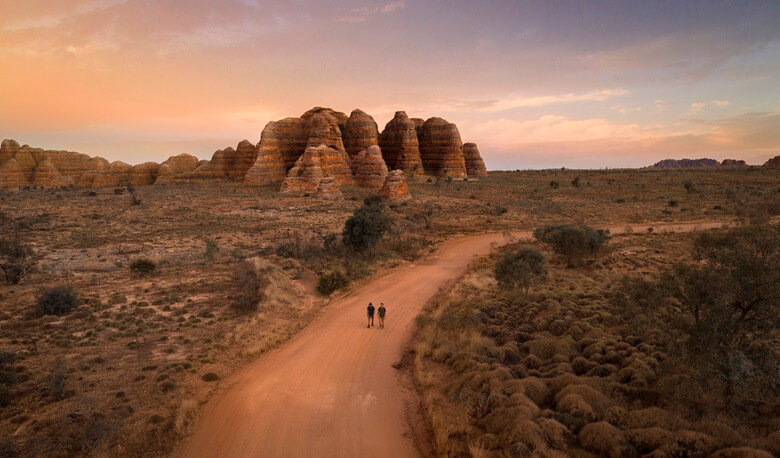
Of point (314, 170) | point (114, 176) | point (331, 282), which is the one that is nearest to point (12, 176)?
point (114, 176)

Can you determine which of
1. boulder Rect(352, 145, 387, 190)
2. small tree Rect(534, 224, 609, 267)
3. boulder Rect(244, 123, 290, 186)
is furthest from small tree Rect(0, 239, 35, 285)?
boulder Rect(244, 123, 290, 186)

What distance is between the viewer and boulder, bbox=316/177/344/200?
55.3m

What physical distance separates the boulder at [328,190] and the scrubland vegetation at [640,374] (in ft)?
140

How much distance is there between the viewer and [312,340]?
51.5 ft

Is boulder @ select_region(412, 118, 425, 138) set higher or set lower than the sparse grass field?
higher

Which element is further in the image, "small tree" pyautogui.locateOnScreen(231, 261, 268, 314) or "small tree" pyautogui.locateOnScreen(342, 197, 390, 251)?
"small tree" pyautogui.locateOnScreen(342, 197, 390, 251)

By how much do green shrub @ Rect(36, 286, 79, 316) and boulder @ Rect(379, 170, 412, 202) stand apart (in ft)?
124

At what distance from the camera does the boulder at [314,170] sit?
59.3 meters

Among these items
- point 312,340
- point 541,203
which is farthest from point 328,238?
point 541,203

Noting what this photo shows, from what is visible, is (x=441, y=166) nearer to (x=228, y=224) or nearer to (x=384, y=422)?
(x=228, y=224)

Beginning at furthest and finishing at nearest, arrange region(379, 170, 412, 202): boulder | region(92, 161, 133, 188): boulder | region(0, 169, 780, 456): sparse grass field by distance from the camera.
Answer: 1. region(92, 161, 133, 188): boulder
2. region(379, 170, 412, 202): boulder
3. region(0, 169, 780, 456): sparse grass field

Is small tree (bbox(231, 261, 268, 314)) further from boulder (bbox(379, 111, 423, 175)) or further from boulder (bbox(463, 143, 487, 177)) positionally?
boulder (bbox(463, 143, 487, 177))

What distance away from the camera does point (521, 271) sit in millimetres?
18922

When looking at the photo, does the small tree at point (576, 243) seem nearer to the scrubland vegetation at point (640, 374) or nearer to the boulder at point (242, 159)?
the scrubland vegetation at point (640, 374)
